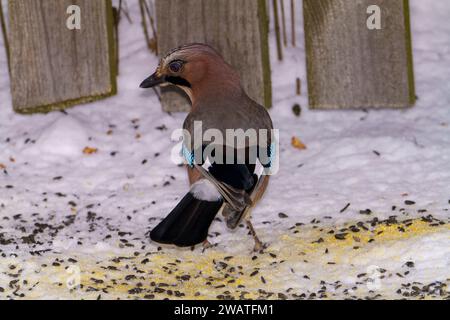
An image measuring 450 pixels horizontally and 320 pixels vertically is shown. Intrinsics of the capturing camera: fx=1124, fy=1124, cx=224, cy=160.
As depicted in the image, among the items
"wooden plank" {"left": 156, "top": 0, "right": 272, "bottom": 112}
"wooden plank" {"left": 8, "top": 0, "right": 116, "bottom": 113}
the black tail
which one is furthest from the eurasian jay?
"wooden plank" {"left": 8, "top": 0, "right": 116, "bottom": 113}

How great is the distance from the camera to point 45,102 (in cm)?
699

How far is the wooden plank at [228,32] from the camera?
6.60m

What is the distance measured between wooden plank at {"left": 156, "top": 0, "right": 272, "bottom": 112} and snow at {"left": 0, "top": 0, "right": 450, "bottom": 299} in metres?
0.52

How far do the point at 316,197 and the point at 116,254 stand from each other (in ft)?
4.02

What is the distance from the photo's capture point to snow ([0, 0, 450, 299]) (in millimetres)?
5453

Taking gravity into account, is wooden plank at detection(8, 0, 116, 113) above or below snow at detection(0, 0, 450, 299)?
above

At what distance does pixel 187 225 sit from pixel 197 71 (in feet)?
3.40

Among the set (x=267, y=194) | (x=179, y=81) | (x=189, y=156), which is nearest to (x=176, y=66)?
(x=179, y=81)

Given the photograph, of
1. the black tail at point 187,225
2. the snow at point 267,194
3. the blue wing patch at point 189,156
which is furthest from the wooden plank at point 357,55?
the black tail at point 187,225

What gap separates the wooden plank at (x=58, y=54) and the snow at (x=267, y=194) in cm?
27

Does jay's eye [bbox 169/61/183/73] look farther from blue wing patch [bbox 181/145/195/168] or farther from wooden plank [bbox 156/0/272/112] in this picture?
wooden plank [bbox 156/0/272/112]

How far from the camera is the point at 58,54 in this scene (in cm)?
691

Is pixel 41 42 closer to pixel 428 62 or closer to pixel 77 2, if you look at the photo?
pixel 77 2

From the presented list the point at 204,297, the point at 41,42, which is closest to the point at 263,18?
the point at 41,42
